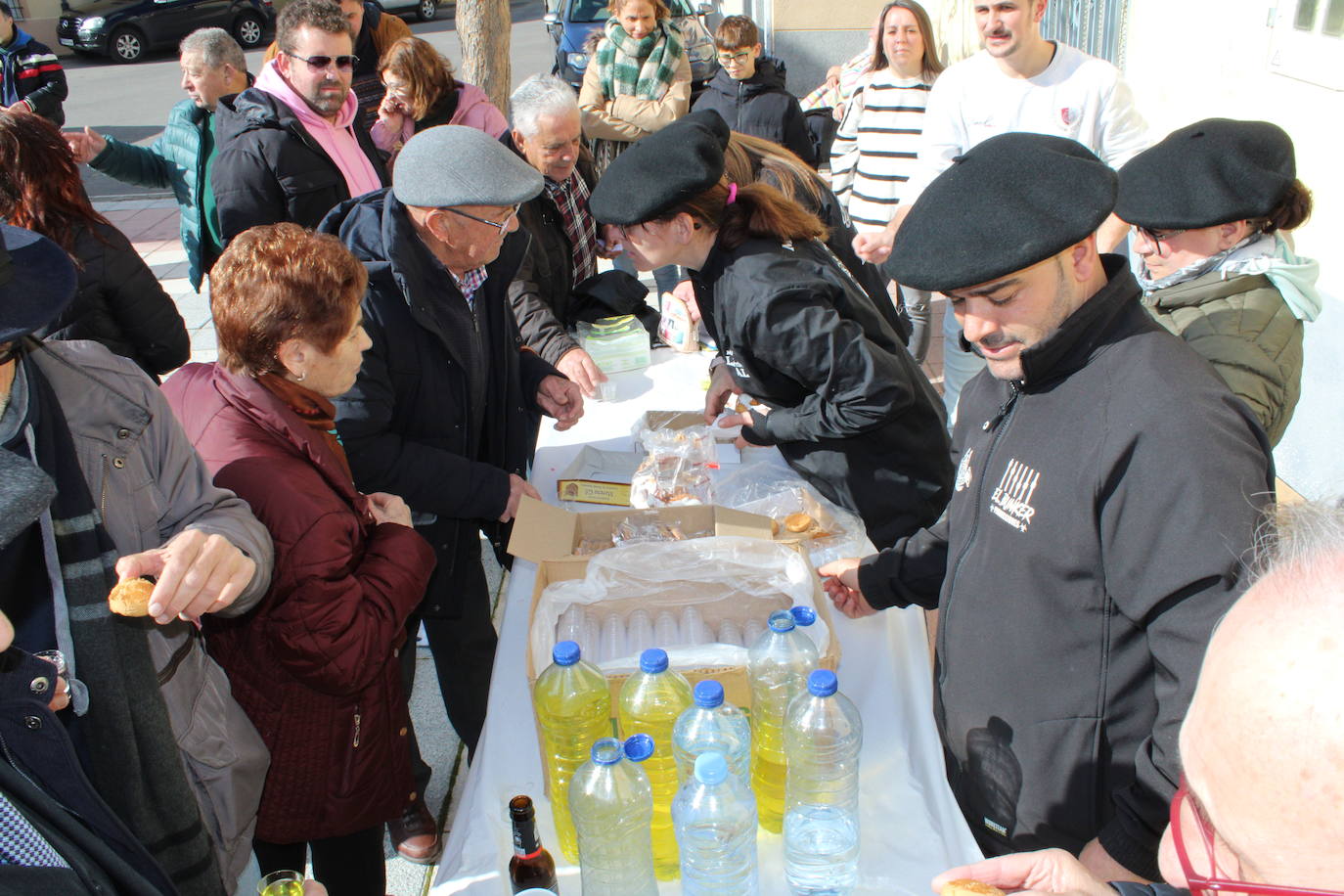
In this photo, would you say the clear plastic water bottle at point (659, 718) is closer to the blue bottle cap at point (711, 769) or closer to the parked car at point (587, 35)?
the blue bottle cap at point (711, 769)

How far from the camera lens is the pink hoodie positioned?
3928mm

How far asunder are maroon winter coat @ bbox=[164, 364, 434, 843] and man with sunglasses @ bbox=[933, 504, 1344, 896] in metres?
1.49

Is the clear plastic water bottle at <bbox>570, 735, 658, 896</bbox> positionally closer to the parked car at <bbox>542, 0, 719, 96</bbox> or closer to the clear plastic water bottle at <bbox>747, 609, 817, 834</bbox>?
the clear plastic water bottle at <bbox>747, 609, 817, 834</bbox>

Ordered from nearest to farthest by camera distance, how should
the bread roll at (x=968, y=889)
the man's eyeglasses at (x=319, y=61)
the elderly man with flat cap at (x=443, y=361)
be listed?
the bread roll at (x=968, y=889)
the elderly man with flat cap at (x=443, y=361)
the man's eyeglasses at (x=319, y=61)

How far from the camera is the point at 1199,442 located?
134cm

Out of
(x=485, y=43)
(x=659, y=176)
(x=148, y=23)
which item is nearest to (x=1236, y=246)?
(x=659, y=176)

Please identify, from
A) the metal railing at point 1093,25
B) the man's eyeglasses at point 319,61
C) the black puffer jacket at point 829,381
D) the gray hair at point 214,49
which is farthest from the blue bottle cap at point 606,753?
the metal railing at point 1093,25

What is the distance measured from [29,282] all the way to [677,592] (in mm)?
1319

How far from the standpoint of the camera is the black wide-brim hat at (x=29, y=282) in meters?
1.31

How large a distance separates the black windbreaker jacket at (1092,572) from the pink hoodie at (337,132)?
10.7ft

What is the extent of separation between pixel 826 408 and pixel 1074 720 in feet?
3.58

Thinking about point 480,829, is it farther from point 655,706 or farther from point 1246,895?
point 1246,895

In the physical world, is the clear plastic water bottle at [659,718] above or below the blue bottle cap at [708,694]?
below

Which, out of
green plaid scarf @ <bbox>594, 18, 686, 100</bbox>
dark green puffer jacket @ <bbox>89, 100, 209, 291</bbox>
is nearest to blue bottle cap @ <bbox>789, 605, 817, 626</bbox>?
dark green puffer jacket @ <bbox>89, 100, 209, 291</bbox>
